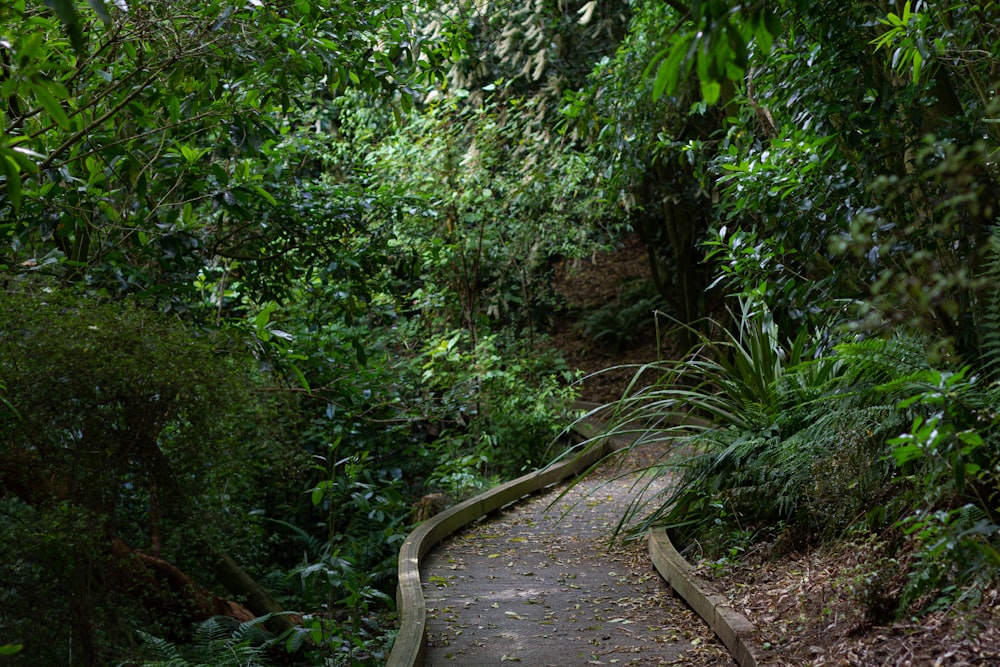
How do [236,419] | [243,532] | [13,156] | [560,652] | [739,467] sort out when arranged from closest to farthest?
[13,156] < [560,652] < [236,419] < [243,532] < [739,467]

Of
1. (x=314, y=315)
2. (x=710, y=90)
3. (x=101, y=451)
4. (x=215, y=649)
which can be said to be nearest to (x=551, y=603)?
(x=215, y=649)

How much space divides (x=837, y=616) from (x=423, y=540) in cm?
368

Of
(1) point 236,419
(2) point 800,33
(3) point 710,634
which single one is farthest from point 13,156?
(2) point 800,33

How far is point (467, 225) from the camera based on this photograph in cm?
1369

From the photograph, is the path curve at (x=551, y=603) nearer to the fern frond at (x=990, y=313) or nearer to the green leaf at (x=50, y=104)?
the fern frond at (x=990, y=313)

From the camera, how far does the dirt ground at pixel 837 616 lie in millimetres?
3432

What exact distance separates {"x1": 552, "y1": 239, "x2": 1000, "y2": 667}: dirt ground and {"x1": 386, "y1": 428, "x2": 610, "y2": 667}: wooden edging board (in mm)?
1399

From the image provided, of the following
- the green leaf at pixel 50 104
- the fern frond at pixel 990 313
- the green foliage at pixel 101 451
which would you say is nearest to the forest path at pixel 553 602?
the green foliage at pixel 101 451

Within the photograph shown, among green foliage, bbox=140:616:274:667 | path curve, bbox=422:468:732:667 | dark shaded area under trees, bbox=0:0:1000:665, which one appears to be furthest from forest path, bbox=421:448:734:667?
green foliage, bbox=140:616:274:667

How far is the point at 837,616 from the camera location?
165 inches

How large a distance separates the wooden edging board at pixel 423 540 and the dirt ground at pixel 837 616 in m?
1.40

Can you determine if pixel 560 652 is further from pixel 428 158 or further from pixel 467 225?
pixel 467 225

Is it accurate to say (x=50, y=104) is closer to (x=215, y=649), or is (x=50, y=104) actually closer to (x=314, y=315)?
(x=215, y=649)

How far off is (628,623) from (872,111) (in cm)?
329
